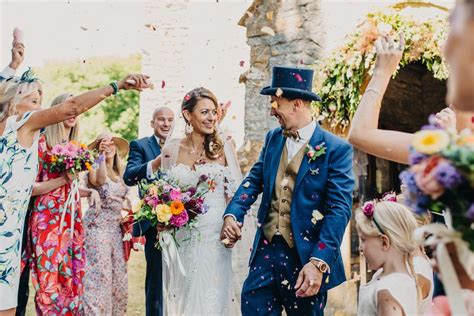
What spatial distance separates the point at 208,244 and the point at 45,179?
1452 millimetres

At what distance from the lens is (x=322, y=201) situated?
4836 mm

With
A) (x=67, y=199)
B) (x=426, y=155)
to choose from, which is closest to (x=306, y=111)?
(x=67, y=199)

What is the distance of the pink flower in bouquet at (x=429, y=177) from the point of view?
188 centimetres

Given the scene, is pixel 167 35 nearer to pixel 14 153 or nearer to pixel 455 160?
pixel 14 153

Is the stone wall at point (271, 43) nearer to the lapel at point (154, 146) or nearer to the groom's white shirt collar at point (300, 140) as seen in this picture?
the lapel at point (154, 146)

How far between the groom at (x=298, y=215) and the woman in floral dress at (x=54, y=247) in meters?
1.84

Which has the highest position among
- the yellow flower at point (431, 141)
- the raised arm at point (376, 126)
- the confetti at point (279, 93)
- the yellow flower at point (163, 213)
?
the confetti at point (279, 93)

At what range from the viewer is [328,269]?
4621 mm

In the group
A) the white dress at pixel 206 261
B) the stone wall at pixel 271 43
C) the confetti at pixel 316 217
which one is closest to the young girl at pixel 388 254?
the confetti at pixel 316 217

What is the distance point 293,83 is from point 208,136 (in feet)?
4.18

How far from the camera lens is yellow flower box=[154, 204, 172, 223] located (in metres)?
5.64

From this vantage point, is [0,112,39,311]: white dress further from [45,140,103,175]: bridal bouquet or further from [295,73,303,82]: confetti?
[295,73,303,82]: confetti

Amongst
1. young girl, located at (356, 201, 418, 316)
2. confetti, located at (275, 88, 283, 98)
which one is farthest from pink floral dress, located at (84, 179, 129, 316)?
young girl, located at (356, 201, 418, 316)

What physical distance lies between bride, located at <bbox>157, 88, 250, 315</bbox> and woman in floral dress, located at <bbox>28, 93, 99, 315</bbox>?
0.74m
